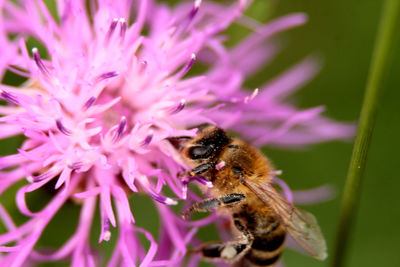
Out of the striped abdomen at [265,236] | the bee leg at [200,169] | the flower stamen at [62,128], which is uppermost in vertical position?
the flower stamen at [62,128]

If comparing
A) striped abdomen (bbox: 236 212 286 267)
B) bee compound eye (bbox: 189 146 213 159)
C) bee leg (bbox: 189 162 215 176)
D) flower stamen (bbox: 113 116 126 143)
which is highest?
flower stamen (bbox: 113 116 126 143)

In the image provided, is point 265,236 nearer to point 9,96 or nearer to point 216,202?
point 216,202

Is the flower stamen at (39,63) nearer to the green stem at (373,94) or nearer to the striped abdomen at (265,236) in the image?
the striped abdomen at (265,236)

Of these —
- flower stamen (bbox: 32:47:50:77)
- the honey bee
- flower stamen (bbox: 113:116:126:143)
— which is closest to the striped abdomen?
the honey bee

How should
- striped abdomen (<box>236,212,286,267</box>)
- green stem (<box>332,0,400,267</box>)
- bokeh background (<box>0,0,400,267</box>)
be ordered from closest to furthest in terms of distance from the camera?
green stem (<box>332,0,400,267</box>) → striped abdomen (<box>236,212,286,267</box>) → bokeh background (<box>0,0,400,267</box>)

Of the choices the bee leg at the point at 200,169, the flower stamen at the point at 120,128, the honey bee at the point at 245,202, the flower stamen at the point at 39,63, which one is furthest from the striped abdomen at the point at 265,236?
the flower stamen at the point at 39,63

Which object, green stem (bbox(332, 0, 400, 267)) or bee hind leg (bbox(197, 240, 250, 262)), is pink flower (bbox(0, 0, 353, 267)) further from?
green stem (bbox(332, 0, 400, 267))

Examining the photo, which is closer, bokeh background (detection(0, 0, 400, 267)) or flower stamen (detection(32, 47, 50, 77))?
flower stamen (detection(32, 47, 50, 77))
